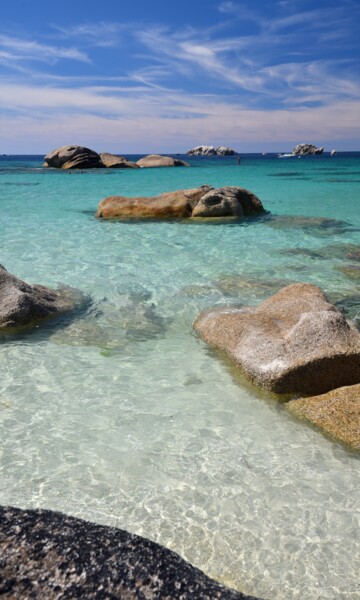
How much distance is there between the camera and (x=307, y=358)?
6.11 meters

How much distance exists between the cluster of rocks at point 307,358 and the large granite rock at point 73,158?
56.9 meters

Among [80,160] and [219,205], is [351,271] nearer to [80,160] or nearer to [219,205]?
[219,205]

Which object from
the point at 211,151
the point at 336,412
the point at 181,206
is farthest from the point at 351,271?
the point at 211,151

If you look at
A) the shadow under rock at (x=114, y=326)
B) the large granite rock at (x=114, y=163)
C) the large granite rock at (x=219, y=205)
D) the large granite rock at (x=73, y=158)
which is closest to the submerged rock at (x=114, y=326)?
the shadow under rock at (x=114, y=326)

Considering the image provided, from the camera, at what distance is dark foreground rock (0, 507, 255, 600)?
2381 millimetres

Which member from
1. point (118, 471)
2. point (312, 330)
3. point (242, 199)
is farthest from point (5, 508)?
point (242, 199)

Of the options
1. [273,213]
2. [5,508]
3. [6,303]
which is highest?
[5,508]

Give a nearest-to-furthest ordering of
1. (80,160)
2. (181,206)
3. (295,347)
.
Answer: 1. (295,347)
2. (181,206)
3. (80,160)

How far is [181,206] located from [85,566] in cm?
1843

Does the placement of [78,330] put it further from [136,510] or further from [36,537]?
[36,537]

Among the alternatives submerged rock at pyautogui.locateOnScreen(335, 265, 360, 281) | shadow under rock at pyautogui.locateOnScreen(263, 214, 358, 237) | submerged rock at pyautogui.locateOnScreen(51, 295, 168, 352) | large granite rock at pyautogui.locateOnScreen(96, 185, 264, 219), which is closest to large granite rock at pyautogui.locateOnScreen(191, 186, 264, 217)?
large granite rock at pyautogui.locateOnScreen(96, 185, 264, 219)

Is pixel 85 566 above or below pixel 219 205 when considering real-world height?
above

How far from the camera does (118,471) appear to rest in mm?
4727

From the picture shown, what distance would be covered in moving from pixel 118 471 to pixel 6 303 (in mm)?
4459
